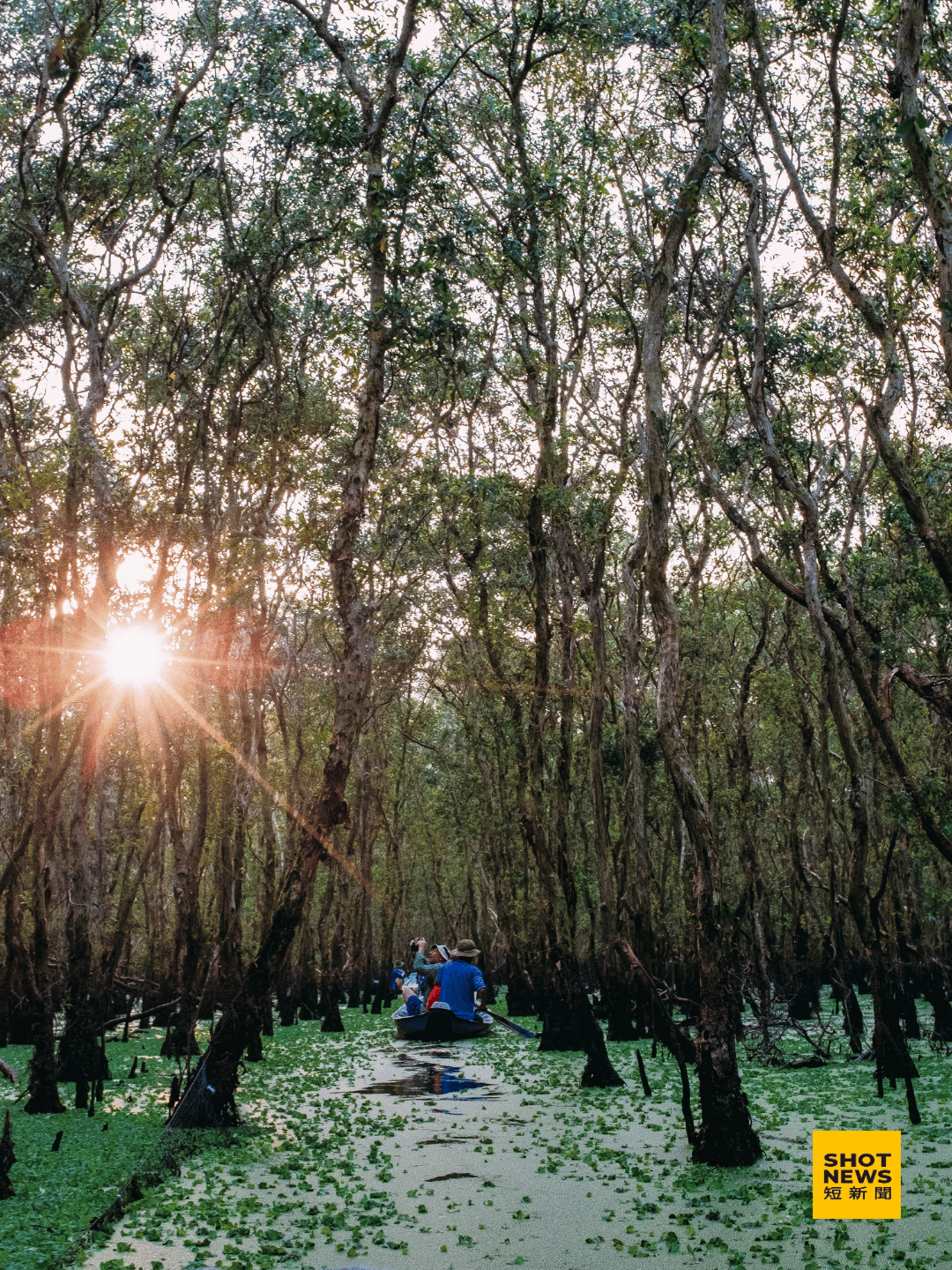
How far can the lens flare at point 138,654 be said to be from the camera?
14.2 metres

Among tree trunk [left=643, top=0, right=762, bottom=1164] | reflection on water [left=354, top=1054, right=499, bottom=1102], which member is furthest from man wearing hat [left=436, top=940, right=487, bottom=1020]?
tree trunk [left=643, top=0, right=762, bottom=1164]

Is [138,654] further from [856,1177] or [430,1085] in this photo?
[856,1177]

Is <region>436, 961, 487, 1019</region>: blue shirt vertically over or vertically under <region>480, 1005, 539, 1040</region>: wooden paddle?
over

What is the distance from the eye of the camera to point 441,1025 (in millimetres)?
18688

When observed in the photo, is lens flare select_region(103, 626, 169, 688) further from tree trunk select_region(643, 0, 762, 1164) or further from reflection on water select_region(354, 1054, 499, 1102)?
tree trunk select_region(643, 0, 762, 1164)

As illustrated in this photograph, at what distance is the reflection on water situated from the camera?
39.1 feet

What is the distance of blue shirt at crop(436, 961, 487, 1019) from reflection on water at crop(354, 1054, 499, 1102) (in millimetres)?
3740

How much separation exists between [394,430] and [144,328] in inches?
185

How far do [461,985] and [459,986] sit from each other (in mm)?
47

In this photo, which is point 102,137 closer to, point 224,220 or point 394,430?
point 224,220

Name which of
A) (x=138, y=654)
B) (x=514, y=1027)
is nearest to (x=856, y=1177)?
(x=138, y=654)

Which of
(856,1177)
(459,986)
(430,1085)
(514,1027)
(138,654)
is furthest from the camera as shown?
(459,986)

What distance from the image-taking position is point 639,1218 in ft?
20.0

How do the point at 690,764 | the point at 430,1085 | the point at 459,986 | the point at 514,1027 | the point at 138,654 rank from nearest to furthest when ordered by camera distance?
1. the point at 690,764
2. the point at 430,1085
3. the point at 138,654
4. the point at 514,1027
5. the point at 459,986
